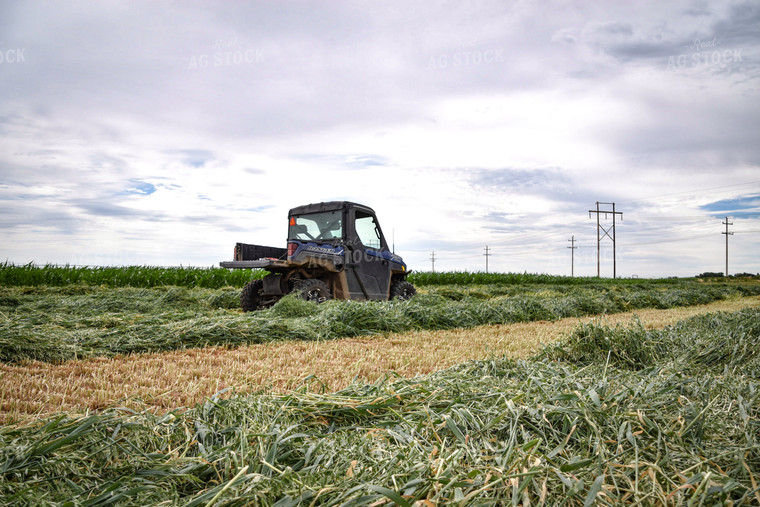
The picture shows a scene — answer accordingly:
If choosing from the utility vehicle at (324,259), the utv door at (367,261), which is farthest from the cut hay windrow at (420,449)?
the utv door at (367,261)

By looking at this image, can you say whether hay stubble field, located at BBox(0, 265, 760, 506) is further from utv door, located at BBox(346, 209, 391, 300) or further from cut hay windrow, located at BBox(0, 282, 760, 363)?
utv door, located at BBox(346, 209, 391, 300)

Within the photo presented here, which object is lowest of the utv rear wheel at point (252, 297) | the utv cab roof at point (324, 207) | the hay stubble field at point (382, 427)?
the hay stubble field at point (382, 427)

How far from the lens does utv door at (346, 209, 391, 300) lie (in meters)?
9.39

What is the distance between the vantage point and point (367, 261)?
9695mm

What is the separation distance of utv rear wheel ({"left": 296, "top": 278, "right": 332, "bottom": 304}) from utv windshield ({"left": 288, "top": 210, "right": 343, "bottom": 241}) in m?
1.19

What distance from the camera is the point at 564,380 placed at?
2.68 metres

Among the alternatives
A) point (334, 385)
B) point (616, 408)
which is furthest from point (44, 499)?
point (616, 408)

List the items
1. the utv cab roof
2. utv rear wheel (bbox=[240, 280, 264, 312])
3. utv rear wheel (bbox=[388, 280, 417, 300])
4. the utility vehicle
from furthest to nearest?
utv rear wheel (bbox=[388, 280, 417, 300])
utv rear wheel (bbox=[240, 280, 264, 312])
the utv cab roof
the utility vehicle

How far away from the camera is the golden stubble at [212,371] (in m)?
3.14

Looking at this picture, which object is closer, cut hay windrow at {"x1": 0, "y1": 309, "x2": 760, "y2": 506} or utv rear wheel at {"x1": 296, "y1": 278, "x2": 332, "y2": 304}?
cut hay windrow at {"x1": 0, "y1": 309, "x2": 760, "y2": 506}

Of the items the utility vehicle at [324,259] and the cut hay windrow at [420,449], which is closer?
the cut hay windrow at [420,449]

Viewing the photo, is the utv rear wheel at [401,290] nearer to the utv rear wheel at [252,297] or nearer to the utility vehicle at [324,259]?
the utility vehicle at [324,259]

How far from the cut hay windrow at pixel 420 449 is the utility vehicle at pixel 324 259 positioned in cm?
594

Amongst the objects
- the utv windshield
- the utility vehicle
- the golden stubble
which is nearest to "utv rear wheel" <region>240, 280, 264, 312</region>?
the utility vehicle
